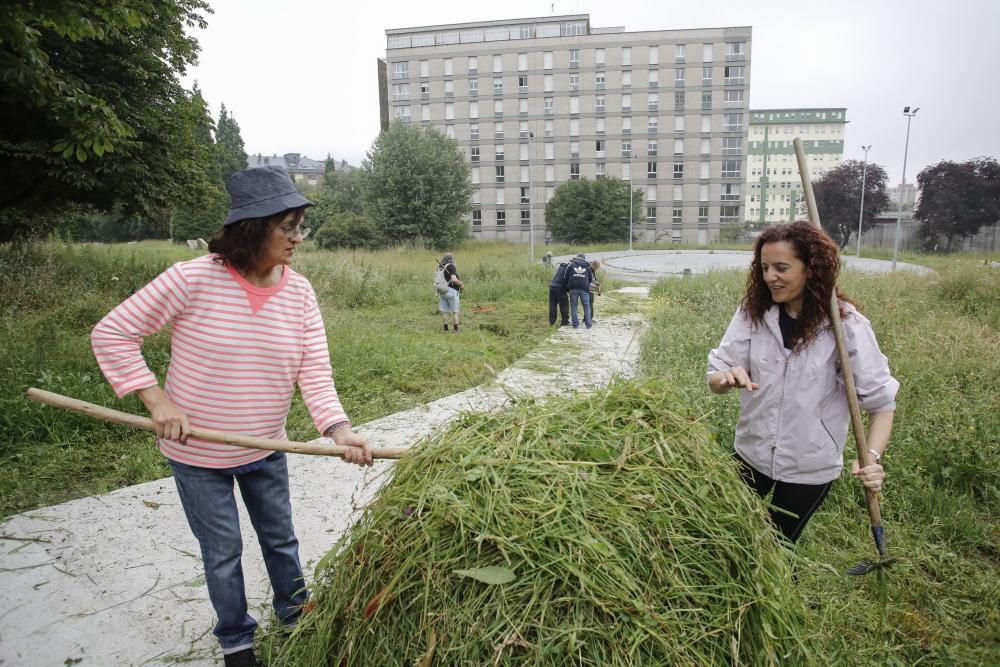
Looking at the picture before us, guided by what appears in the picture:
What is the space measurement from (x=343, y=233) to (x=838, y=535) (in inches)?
1529

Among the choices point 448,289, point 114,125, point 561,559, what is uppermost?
point 114,125

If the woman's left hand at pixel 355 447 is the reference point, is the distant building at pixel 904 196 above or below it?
above

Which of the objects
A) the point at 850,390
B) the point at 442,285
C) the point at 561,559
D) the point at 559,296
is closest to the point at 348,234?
the point at 559,296

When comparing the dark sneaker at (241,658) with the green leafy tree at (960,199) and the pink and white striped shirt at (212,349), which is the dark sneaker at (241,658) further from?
the green leafy tree at (960,199)

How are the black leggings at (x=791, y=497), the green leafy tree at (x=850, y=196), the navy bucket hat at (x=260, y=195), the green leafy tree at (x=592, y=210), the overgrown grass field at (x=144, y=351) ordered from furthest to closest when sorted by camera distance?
the green leafy tree at (x=592, y=210) → the green leafy tree at (x=850, y=196) → the overgrown grass field at (x=144, y=351) → the black leggings at (x=791, y=497) → the navy bucket hat at (x=260, y=195)

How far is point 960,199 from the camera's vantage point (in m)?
39.3

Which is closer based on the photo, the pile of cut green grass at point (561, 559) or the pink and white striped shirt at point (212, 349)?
the pile of cut green grass at point (561, 559)

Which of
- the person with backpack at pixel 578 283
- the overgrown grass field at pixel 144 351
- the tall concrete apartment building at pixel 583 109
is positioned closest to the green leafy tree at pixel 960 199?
the tall concrete apartment building at pixel 583 109

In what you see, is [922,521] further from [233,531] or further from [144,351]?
[144,351]

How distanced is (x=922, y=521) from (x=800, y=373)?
7.09 ft

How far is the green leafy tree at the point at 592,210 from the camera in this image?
54.5m

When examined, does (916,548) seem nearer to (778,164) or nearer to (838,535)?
(838,535)

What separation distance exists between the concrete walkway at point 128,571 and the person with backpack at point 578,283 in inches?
286

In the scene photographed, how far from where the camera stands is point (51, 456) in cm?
449
